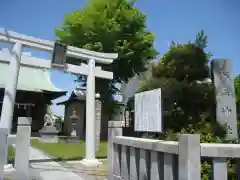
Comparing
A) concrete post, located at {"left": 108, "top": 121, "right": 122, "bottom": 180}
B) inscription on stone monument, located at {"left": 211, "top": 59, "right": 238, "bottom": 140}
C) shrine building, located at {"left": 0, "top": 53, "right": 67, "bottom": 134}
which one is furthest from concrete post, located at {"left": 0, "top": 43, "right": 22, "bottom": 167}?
shrine building, located at {"left": 0, "top": 53, "right": 67, "bottom": 134}

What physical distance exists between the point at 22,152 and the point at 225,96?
710 cm

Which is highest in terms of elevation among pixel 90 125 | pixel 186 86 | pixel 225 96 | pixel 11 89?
pixel 186 86

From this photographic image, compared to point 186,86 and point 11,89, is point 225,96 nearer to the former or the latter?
point 186,86

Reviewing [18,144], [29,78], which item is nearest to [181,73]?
[18,144]

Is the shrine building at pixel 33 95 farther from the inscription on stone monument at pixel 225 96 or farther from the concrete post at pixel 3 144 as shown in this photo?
the concrete post at pixel 3 144

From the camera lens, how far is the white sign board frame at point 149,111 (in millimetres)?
6527

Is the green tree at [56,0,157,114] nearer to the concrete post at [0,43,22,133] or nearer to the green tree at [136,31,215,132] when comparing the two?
the green tree at [136,31,215,132]

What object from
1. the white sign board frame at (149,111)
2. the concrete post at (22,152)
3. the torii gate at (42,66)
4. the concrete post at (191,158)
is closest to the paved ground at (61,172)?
the torii gate at (42,66)

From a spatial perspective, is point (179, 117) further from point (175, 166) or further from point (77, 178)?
point (175, 166)

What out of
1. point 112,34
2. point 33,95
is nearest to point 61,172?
point 112,34

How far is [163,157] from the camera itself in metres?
3.63

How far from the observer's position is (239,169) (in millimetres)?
3209

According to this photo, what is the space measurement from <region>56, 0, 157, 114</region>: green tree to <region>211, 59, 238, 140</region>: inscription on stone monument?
9.71m

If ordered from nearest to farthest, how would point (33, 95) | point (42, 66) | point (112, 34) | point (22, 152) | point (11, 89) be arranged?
point (22, 152)
point (11, 89)
point (42, 66)
point (112, 34)
point (33, 95)
